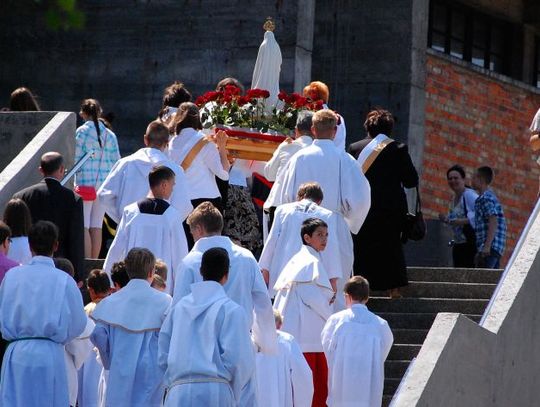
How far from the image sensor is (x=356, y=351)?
1244cm

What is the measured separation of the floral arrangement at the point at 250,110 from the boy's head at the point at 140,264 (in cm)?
593

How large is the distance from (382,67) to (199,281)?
12.8 m

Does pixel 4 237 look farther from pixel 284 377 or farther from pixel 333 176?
pixel 333 176

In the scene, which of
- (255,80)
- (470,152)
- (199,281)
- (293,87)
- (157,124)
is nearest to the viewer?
(199,281)

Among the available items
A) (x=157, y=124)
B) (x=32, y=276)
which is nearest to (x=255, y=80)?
(x=157, y=124)

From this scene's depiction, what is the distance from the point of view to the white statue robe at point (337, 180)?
14273 mm

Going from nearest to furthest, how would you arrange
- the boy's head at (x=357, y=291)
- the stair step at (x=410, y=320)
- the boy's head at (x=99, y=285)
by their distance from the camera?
the boy's head at (x=99, y=285) → the boy's head at (x=357, y=291) → the stair step at (x=410, y=320)

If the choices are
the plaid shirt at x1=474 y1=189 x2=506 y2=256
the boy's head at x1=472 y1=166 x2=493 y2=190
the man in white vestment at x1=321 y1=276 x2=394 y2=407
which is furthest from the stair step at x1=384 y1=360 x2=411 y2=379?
the boy's head at x1=472 y1=166 x2=493 y2=190

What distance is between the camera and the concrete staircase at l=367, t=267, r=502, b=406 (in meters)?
13.9

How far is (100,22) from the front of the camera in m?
22.9

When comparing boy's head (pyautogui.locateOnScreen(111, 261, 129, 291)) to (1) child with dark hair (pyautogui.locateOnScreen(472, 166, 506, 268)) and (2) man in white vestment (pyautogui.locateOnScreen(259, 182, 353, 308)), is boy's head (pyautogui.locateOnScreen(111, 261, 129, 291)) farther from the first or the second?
(1) child with dark hair (pyautogui.locateOnScreen(472, 166, 506, 268))

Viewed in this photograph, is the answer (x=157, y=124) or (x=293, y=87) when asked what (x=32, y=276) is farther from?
(x=293, y=87)

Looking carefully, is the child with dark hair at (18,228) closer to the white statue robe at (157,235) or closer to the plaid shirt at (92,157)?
the white statue robe at (157,235)

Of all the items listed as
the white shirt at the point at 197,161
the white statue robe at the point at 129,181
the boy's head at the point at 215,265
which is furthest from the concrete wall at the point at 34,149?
the boy's head at the point at 215,265
